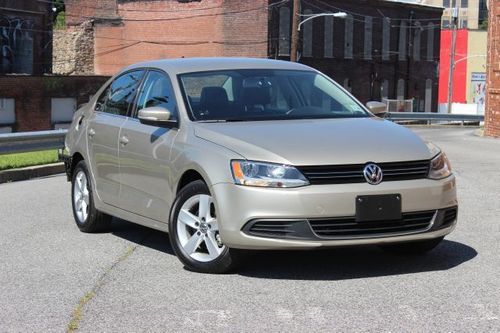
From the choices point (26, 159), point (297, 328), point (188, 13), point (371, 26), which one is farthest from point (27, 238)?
point (371, 26)

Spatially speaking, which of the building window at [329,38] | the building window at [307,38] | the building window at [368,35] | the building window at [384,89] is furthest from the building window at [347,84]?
the building window at [307,38]

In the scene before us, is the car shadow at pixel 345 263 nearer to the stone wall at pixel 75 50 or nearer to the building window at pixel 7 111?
the building window at pixel 7 111

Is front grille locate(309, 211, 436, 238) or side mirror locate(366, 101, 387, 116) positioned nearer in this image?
front grille locate(309, 211, 436, 238)

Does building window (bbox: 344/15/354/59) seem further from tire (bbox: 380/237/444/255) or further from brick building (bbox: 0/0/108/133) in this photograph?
tire (bbox: 380/237/444/255)

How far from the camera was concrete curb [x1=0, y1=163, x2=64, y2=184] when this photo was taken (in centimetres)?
1365

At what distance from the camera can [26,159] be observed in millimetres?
16078

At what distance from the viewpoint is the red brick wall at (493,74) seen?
2833cm

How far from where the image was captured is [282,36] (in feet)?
172

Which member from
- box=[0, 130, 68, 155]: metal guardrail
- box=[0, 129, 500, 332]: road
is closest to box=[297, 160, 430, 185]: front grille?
box=[0, 129, 500, 332]: road

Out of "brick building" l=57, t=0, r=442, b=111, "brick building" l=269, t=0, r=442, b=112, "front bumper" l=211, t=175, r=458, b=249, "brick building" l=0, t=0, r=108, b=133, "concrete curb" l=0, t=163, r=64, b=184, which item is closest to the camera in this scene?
"front bumper" l=211, t=175, r=458, b=249

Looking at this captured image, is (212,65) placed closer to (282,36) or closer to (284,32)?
(282,36)

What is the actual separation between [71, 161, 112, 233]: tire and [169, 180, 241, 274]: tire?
191 centimetres

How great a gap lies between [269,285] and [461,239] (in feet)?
8.49

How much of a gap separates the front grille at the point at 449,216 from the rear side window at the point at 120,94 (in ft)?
10.4
